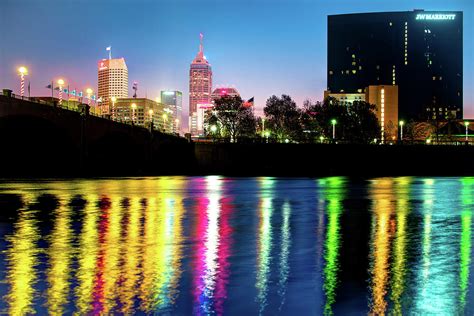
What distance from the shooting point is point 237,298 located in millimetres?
13219

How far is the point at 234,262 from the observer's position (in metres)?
17.7

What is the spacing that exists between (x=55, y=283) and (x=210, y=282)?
346cm

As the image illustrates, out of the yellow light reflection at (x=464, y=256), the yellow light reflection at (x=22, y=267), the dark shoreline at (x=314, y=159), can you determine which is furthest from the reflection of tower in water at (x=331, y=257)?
the dark shoreline at (x=314, y=159)

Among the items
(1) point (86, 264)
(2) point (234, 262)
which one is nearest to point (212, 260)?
(2) point (234, 262)

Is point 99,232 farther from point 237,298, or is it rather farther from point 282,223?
point 237,298

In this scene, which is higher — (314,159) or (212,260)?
(314,159)

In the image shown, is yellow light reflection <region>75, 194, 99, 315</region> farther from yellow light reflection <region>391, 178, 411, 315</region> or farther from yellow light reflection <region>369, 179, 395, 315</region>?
yellow light reflection <region>391, 178, 411, 315</region>

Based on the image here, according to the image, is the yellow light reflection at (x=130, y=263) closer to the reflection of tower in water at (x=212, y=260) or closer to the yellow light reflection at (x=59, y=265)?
the yellow light reflection at (x=59, y=265)

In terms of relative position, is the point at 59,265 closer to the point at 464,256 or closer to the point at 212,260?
the point at 212,260

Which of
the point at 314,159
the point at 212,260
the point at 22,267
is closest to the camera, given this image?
the point at 22,267

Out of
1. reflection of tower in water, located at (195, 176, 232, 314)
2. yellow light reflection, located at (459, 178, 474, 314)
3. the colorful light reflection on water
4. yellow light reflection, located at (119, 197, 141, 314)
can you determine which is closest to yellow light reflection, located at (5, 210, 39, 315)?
the colorful light reflection on water

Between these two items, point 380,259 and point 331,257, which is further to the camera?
point 331,257

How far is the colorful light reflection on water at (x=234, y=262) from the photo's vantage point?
42.0ft

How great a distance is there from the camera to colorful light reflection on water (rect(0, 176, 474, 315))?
12797 millimetres
